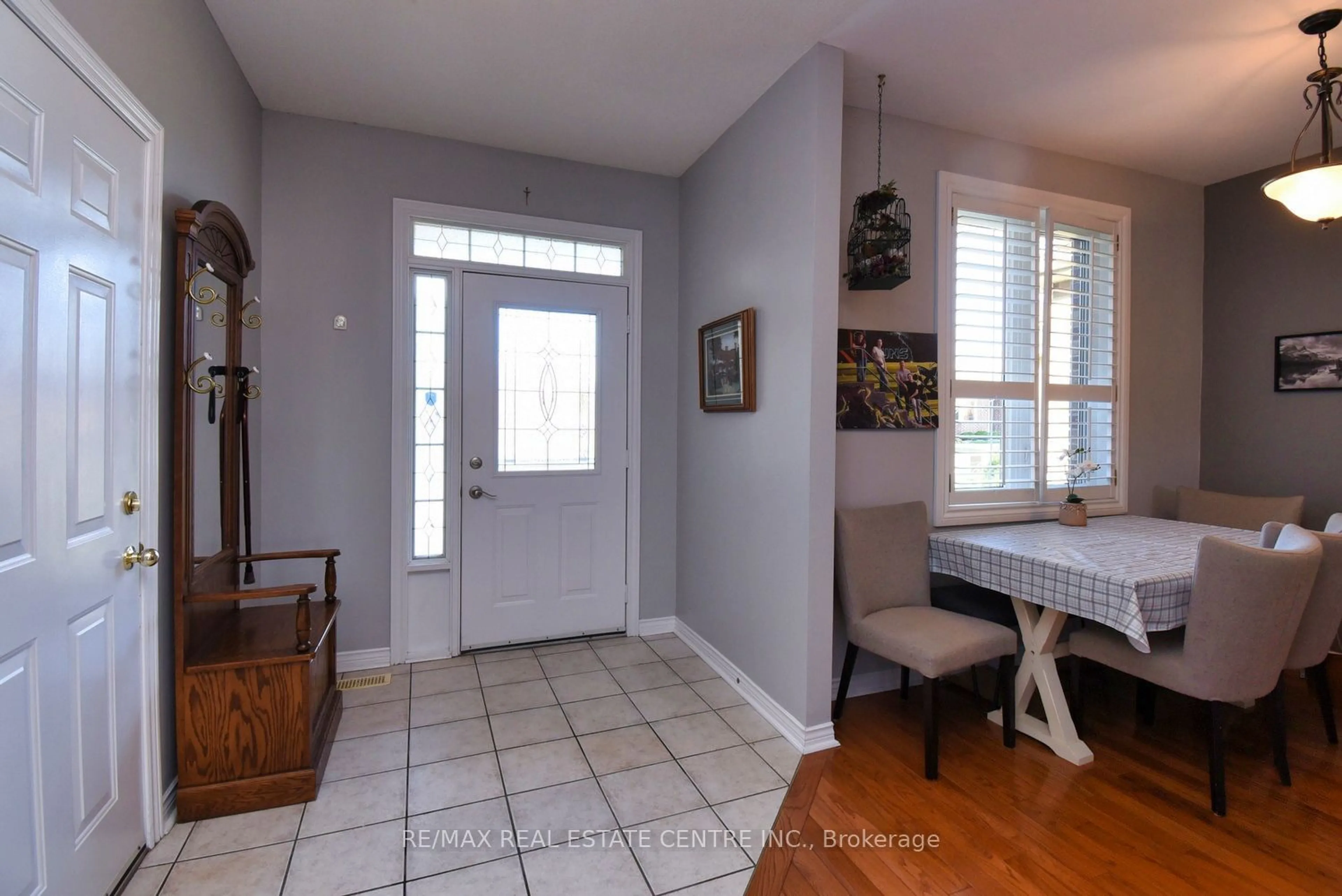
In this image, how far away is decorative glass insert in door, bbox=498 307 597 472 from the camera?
10.8 feet

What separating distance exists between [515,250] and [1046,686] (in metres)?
3.24

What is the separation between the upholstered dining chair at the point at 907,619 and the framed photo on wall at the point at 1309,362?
2469 millimetres

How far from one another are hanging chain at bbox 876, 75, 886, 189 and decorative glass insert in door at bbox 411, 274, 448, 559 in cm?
223

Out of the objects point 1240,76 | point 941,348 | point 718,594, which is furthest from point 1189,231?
point 718,594

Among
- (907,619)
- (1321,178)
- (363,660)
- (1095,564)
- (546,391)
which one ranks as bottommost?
(363,660)

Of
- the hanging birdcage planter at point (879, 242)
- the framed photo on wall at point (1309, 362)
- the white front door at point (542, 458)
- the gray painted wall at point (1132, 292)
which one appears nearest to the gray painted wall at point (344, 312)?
the white front door at point (542, 458)

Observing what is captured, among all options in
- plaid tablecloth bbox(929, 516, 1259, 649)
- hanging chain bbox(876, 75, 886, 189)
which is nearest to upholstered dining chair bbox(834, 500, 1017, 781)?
plaid tablecloth bbox(929, 516, 1259, 649)

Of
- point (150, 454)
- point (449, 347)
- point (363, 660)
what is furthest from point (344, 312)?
point (363, 660)

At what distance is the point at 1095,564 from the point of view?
221 cm

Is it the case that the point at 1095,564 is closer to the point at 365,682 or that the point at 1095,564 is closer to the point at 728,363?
the point at 728,363

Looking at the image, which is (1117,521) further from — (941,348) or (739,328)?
Answer: (739,328)

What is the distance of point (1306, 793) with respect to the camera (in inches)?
82.2

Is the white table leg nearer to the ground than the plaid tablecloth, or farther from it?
nearer to the ground

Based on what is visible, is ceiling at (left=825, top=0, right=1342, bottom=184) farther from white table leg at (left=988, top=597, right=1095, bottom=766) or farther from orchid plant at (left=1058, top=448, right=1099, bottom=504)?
white table leg at (left=988, top=597, right=1095, bottom=766)
